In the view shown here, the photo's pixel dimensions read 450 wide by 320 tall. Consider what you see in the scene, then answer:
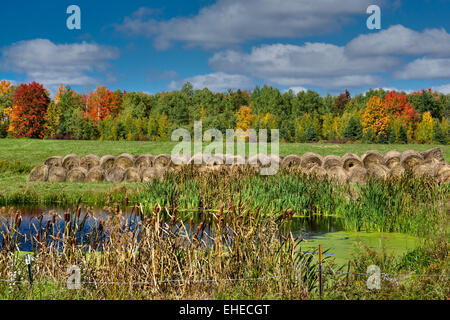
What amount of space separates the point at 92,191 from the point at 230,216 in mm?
11511

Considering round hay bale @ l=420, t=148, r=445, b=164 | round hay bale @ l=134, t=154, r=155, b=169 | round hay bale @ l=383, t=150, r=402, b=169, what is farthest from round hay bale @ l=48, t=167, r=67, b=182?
round hay bale @ l=420, t=148, r=445, b=164

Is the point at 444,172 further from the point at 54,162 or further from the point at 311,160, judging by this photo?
the point at 54,162

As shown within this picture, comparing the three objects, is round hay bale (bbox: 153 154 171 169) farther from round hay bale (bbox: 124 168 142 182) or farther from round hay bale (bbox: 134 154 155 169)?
round hay bale (bbox: 124 168 142 182)

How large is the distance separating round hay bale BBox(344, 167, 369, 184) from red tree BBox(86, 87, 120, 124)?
47.7 m

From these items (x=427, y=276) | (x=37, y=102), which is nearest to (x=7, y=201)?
(x=427, y=276)

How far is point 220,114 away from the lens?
60156mm

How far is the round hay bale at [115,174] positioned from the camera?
21375 mm

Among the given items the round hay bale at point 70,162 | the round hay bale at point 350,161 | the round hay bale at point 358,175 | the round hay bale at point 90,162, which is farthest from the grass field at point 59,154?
the round hay bale at point 350,161

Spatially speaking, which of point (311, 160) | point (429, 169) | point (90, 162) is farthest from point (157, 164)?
point (429, 169)

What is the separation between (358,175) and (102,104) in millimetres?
50129

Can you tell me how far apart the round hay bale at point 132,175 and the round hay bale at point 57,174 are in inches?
114

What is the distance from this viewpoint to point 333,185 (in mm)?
15086

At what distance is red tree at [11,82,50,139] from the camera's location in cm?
5356
